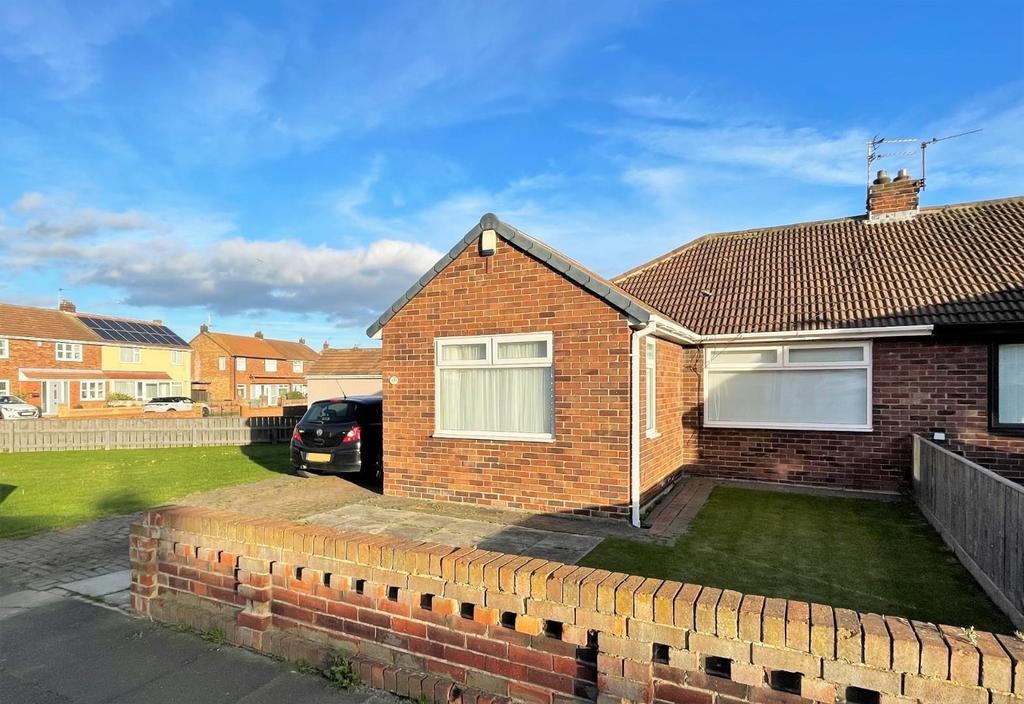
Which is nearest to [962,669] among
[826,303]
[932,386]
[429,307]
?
[429,307]

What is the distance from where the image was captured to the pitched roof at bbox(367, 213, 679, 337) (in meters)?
7.43

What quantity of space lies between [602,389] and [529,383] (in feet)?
3.85

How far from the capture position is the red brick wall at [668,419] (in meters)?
7.91

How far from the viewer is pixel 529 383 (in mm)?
8289

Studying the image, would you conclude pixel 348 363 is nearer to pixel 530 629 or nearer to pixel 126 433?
pixel 126 433

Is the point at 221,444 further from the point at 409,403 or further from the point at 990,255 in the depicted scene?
the point at 990,255

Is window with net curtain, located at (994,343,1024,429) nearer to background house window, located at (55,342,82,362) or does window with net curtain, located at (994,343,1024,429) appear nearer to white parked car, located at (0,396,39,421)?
white parked car, located at (0,396,39,421)

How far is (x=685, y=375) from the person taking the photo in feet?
34.9

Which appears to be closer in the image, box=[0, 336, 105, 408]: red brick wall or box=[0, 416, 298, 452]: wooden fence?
box=[0, 416, 298, 452]: wooden fence

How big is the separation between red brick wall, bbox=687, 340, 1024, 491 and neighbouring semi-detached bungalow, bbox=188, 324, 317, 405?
163 ft

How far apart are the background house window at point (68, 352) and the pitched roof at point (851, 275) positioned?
4542 cm

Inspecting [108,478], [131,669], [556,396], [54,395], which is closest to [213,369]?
[54,395]

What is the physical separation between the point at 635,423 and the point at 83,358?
49.6 meters

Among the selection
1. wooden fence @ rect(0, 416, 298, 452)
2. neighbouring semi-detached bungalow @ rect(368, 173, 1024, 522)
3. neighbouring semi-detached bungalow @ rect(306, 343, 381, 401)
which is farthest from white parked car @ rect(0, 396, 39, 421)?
neighbouring semi-detached bungalow @ rect(368, 173, 1024, 522)
